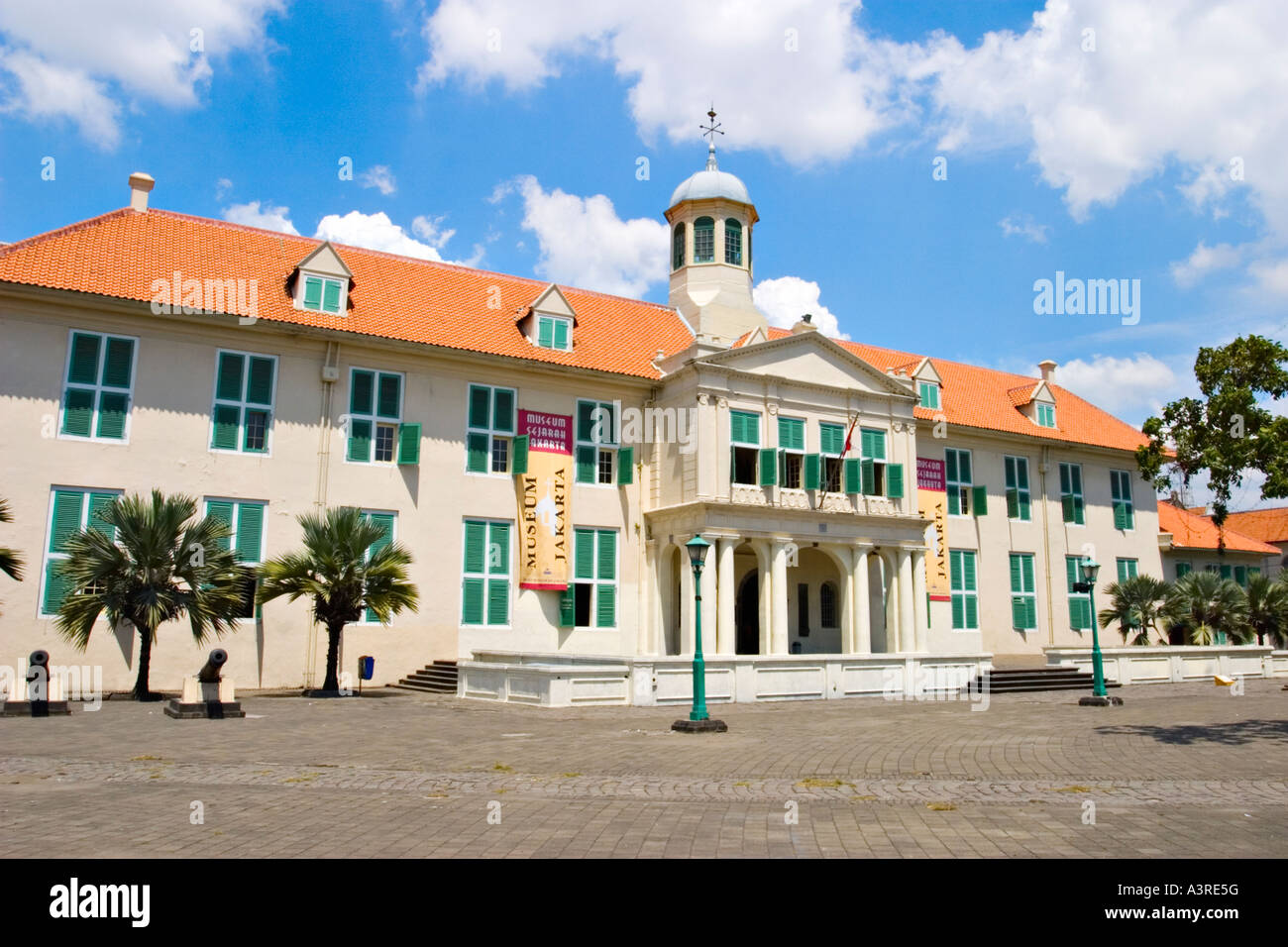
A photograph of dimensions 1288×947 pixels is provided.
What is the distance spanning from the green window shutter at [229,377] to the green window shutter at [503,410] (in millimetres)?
6763

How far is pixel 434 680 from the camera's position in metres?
23.6

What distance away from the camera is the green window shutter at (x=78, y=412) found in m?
21.8

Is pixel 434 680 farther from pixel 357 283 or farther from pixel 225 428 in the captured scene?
pixel 357 283

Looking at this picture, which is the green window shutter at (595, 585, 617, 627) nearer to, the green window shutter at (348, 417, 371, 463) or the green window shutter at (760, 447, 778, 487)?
the green window shutter at (760, 447, 778, 487)

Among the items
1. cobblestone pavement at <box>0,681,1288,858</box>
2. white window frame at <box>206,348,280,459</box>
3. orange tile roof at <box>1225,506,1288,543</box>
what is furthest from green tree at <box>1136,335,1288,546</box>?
orange tile roof at <box>1225,506,1288,543</box>

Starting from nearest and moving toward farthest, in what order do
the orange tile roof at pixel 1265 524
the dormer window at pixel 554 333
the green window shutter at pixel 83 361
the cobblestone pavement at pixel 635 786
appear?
the cobblestone pavement at pixel 635 786 → the green window shutter at pixel 83 361 → the dormer window at pixel 554 333 → the orange tile roof at pixel 1265 524

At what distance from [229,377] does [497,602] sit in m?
9.11

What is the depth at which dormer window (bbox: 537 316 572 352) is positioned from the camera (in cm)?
2856

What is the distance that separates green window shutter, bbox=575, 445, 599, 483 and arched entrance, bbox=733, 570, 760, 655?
668 cm

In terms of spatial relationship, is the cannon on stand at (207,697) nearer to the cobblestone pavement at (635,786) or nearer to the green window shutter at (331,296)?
the cobblestone pavement at (635,786)

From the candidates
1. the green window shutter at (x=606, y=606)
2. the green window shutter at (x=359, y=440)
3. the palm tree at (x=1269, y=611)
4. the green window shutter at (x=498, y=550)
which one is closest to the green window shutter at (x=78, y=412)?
the green window shutter at (x=359, y=440)
